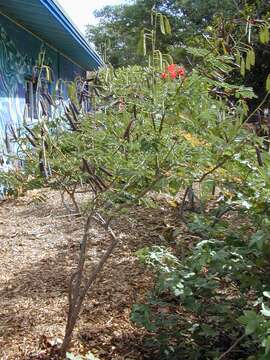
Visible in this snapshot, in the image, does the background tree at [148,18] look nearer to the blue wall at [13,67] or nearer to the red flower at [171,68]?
the blue wall at [13,67]

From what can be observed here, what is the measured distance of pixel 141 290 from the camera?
3.61 meters

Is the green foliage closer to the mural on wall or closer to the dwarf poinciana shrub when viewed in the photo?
the dwarf poinciana shrub

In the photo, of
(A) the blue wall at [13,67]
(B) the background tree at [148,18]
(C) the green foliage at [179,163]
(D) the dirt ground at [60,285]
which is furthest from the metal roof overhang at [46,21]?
(B) the background tree at [148,18]

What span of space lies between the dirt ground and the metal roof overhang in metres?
1.95

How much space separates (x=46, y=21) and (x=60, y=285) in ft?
18.1

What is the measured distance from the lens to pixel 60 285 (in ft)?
12.1

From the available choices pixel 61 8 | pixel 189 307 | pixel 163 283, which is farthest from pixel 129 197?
pixel 61 8

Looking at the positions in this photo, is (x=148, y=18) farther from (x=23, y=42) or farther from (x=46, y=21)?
(x=46, y=21)

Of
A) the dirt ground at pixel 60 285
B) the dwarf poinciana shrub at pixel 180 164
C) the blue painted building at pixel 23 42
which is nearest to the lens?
the dwarf poinciana shrub at pixel 180 164

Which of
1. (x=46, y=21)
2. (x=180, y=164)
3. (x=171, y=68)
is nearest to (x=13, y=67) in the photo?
(x=46, y=21)

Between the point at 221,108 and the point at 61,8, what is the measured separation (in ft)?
17.2

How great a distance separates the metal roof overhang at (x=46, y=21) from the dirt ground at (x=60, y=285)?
1.95 m

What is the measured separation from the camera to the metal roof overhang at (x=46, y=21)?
6357 mm

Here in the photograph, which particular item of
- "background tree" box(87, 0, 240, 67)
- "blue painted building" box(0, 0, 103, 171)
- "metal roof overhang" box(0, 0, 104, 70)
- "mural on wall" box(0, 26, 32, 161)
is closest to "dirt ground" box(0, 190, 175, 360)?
"blue painted building" box(0, 0, 103, 171)
